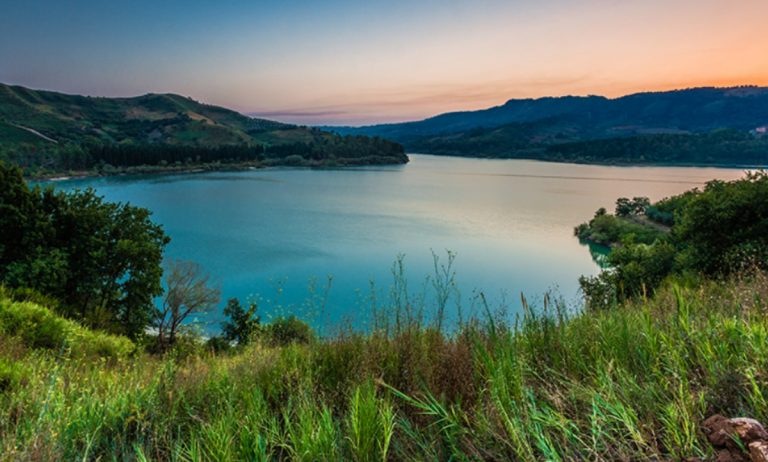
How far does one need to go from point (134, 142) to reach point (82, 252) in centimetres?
14868

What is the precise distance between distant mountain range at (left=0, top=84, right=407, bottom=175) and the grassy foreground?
4521 inches

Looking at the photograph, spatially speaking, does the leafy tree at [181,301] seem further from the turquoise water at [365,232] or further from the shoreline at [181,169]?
the shoreline at [181,169]

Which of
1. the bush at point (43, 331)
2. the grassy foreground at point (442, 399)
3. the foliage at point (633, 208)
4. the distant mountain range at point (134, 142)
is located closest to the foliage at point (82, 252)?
the bush at point (43, 331)

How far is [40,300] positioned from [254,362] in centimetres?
1007

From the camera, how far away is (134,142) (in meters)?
142

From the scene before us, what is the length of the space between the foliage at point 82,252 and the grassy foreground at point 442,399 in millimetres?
15229

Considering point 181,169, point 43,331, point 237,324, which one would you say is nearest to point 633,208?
point 237,324

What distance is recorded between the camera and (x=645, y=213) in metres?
51.6

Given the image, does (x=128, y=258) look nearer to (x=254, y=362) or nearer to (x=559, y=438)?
(x=254, y=362)

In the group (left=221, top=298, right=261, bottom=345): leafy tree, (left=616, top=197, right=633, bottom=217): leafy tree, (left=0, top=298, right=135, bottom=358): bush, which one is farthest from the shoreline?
(left=0, top=298, right=135, bottom=358): bush

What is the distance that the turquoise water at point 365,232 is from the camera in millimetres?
28031

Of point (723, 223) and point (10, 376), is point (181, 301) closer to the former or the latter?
point (10, 376)

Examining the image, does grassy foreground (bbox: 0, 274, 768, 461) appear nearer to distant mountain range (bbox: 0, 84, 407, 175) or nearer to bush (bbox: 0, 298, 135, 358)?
bush (bbox: 0, 298, 135, 358)

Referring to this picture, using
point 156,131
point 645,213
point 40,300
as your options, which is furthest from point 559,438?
point 156,131
